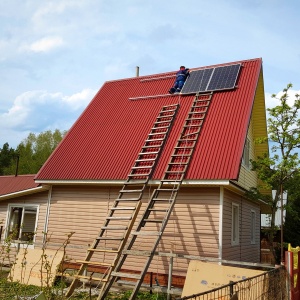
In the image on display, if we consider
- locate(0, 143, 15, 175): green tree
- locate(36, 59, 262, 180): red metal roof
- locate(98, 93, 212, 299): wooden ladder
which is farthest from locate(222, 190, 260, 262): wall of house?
locate(0, 143, 15, 175): green tree

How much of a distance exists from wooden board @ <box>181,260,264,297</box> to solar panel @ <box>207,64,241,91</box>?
7.16 meters

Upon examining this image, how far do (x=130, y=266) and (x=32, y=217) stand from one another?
50.7ft

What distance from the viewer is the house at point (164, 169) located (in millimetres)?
10953

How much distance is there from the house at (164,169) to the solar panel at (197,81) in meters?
0.20

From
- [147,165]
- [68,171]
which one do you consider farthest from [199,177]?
[68,171]

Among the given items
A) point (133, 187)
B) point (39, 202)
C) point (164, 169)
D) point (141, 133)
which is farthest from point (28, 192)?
point (164, 169)

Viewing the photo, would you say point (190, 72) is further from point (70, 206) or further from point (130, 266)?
point (130, 266)

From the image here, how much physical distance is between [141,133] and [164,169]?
247cm

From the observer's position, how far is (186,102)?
45.8 ft

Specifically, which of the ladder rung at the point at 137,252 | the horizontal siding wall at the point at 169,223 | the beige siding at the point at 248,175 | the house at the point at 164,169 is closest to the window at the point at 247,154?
the house at the point at 164,169

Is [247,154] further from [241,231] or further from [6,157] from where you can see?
[6,157]

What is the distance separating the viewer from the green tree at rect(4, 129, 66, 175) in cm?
5297

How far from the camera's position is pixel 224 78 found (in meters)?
14.3

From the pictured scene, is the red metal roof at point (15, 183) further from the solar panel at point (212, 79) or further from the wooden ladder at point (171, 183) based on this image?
the solar panel at point (212, 79)
